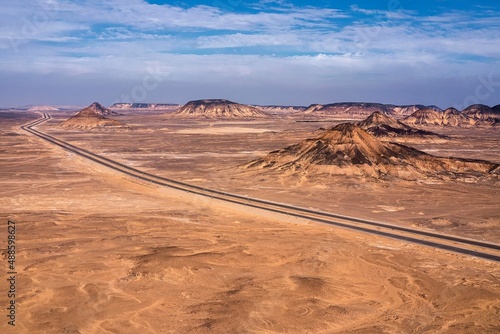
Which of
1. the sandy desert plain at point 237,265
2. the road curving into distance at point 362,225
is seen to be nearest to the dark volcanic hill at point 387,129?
the sandy desert plain at point 237,265

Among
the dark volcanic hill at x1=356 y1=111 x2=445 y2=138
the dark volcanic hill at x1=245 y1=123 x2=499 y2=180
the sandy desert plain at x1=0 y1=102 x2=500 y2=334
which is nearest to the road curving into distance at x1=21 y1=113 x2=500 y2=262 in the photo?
the sandy desert plain at x1=0 y1=102 x2=500 y2=334

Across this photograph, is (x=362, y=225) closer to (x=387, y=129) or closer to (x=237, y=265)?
(x=237, y=265)

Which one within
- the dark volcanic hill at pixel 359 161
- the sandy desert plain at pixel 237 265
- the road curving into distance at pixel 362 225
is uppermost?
the dark volcanic hill at pixel 359 161

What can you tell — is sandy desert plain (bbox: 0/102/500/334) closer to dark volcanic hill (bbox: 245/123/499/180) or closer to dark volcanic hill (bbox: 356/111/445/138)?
dark volcanic hill (bbox: 245/123/499/180)

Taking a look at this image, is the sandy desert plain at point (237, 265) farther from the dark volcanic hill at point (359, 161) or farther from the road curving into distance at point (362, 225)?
the dark volcanic hill at point (359, 161)

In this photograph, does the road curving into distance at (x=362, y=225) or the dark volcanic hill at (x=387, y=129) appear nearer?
the road curving into distance at (x=362, y=225)

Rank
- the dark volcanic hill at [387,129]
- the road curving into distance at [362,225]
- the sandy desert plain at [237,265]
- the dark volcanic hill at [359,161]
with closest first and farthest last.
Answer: the sandy desert plain at [237,265], the road curving into distance at [362,225], the dark volcanic hill at [359,161], the dark volcanic hill at [387,129]

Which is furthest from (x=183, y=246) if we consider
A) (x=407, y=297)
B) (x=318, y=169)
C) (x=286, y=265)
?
(x=318, y=169)
